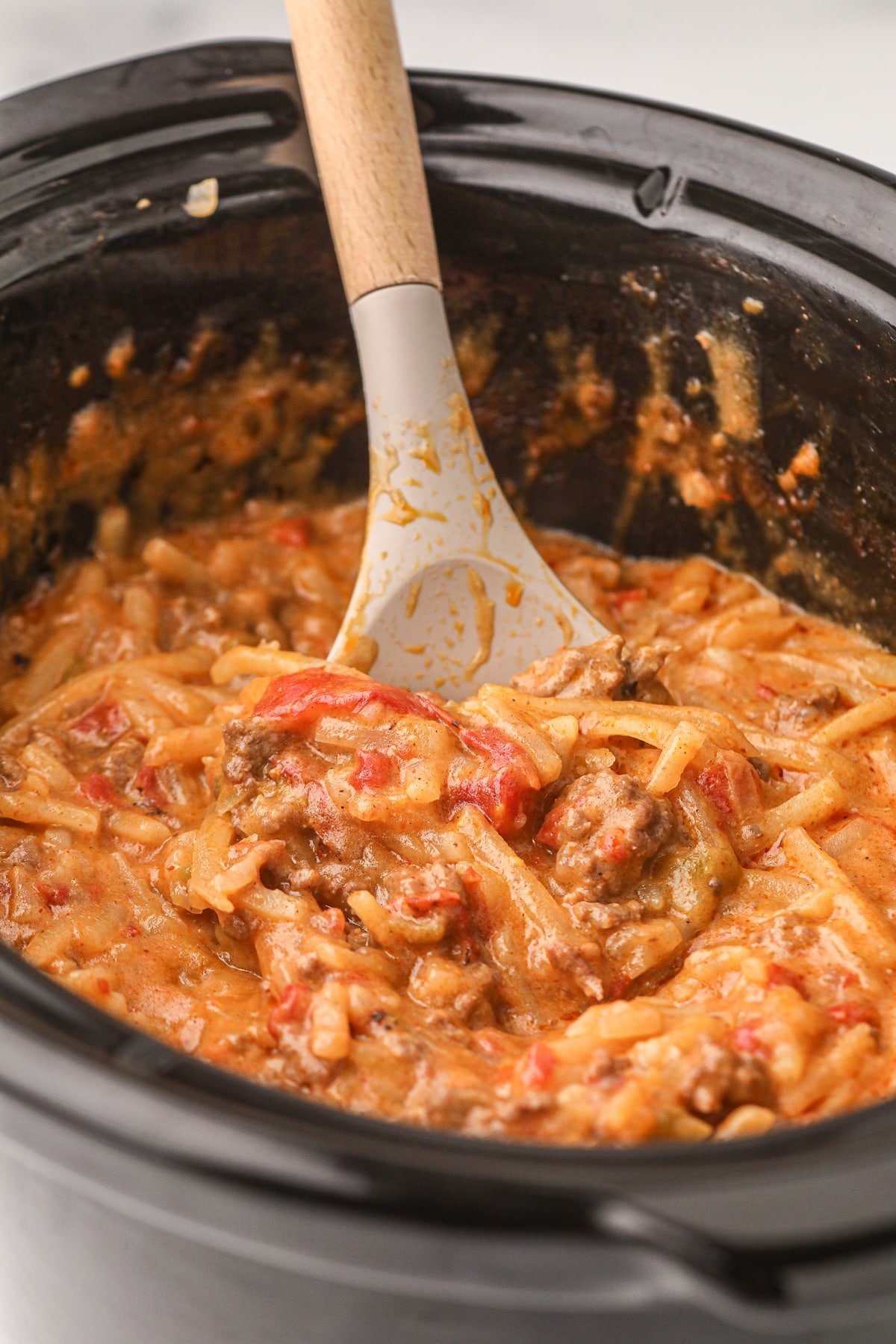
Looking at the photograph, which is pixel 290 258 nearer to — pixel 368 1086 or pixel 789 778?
pixel 789 778

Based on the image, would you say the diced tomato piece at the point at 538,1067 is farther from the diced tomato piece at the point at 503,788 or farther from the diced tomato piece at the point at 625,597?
the diced tomato piece at the point at 625,597

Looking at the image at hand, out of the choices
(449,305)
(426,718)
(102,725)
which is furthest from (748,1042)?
(449,305)

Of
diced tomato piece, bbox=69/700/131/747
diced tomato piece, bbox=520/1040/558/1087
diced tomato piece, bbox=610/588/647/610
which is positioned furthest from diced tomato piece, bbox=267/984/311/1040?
diced tomato piece, bbox=610/588/647/610

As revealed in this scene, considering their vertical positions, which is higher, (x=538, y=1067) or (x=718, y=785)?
(x=718, y=785)

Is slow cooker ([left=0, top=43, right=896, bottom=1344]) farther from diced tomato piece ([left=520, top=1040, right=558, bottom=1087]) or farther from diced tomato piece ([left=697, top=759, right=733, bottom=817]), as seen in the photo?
diced tomato piece ([left=697, top=759, right=733, bottom=817])

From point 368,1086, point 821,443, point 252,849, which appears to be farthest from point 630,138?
point 368,1086

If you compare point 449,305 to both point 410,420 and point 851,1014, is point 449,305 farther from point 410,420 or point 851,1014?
point 851,1014

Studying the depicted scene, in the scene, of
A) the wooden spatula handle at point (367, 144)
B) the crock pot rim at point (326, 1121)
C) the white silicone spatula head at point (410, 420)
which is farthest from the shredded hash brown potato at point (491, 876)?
the wooden spatula handle at point (367, 144)
